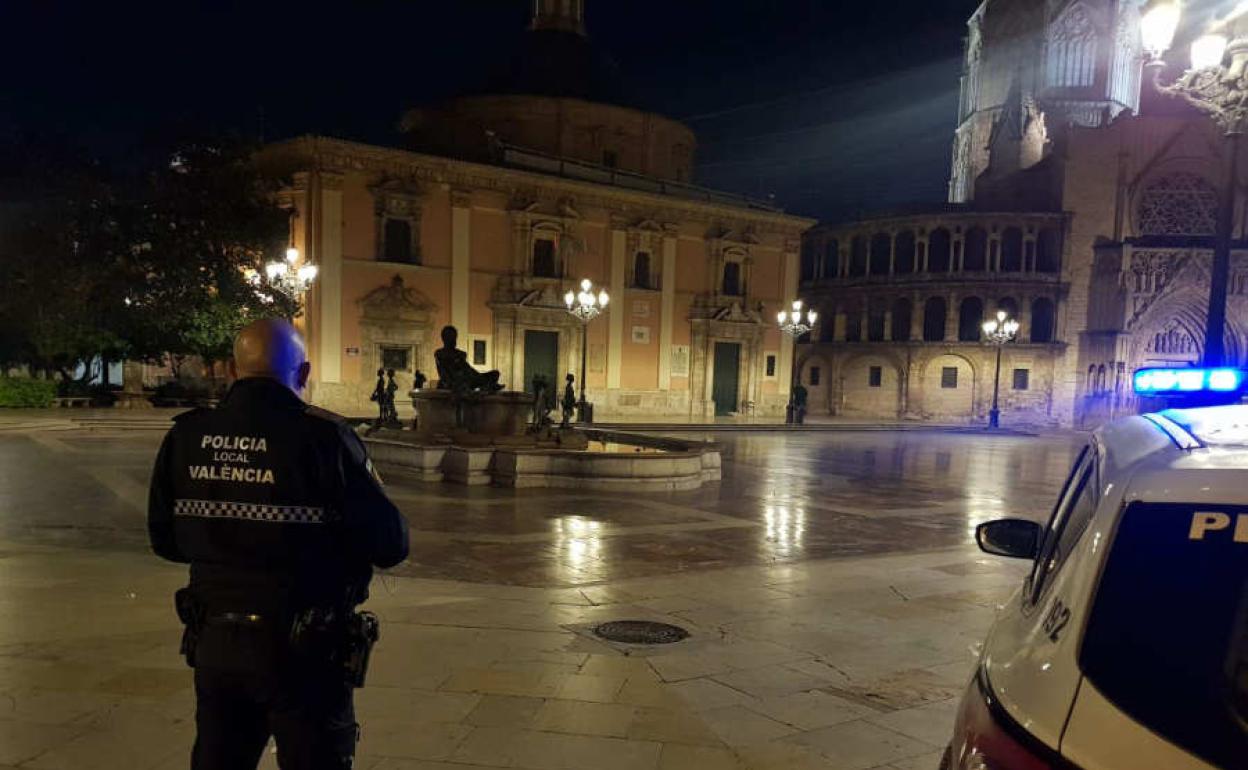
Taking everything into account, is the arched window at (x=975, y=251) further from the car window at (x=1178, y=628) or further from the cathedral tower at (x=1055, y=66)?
the car window at (x=1178, y=628)

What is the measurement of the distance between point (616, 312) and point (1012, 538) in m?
30.6

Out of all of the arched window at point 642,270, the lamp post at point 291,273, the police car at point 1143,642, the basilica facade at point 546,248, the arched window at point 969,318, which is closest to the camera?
the police car at point 1143,642

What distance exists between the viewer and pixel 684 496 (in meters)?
12.9

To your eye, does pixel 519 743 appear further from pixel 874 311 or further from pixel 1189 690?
pixel 874 311

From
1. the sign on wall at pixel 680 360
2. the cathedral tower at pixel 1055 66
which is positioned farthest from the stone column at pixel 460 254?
the cathedral tower at pixel 1055 66

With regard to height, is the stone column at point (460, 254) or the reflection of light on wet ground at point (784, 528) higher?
the stone column at point (460, 254)

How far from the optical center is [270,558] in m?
2.37

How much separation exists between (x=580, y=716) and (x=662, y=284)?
31174mm

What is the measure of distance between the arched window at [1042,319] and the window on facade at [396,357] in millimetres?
29873

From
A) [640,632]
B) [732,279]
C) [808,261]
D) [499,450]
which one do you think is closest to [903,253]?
[808,261]

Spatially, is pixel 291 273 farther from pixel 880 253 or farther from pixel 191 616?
pixel 880 253

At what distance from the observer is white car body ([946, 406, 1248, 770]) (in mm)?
1468

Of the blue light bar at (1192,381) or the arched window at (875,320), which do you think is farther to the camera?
the arched window at (875,320)

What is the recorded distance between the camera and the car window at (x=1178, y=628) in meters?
1.47
